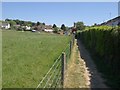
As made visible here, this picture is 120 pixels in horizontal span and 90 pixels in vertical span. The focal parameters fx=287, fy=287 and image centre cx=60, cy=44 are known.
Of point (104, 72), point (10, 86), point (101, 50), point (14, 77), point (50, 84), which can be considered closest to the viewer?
point (50, 84)

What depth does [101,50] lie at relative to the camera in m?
16.8

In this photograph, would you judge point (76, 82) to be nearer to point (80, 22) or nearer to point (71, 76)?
point (71, 76)

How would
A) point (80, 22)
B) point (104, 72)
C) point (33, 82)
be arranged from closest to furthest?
point (33, 82)
point (104, 72)
point (80, 22)

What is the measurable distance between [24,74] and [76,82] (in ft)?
6.69

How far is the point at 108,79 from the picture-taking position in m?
11.1

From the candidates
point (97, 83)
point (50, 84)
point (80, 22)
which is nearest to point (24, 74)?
point (97, 83)

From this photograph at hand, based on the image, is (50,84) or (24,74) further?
(24,74)

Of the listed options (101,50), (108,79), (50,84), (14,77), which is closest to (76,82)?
(108,79)

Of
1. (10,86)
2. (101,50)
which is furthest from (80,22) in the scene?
(10,86)

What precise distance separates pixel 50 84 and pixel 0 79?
9.08 feet

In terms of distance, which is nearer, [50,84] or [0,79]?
[50,84]

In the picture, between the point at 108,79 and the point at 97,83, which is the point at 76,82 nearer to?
the point at 97,83

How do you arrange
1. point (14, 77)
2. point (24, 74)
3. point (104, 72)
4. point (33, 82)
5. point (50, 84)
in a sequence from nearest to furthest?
point (50, 84), point (33, 82), point (14, 77), point (24, 74), point (104, 72)

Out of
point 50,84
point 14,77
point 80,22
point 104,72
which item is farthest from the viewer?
point 80,22
